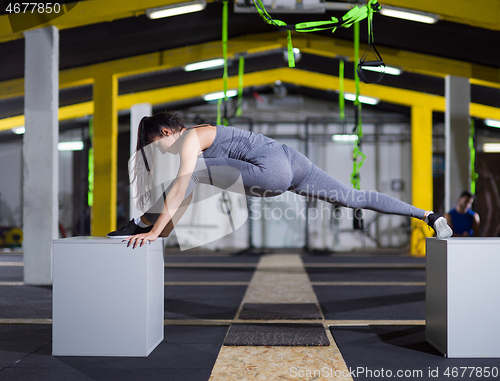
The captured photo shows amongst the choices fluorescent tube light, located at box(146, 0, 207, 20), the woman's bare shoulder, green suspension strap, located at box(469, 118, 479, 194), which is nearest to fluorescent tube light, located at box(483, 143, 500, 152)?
green suspension strap, located at box(469, 118, 479, 194)

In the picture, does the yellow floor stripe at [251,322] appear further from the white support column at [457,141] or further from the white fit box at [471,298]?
the white support column at [457,141]

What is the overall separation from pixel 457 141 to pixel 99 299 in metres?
6.31

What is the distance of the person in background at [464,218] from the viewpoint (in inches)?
239

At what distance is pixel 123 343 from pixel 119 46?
5.24 m

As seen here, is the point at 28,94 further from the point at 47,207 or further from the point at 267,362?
the point at 267,362

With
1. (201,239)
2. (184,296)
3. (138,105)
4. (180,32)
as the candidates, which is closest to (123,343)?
(184,296)

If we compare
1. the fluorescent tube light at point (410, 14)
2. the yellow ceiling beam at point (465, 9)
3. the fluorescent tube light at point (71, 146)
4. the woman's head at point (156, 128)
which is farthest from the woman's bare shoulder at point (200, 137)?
the fluorescent tube light at point (71, 146)

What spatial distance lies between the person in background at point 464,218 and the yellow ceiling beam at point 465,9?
7.37ft

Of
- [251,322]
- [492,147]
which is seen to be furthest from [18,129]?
[492,147]

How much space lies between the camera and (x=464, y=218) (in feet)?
20.2

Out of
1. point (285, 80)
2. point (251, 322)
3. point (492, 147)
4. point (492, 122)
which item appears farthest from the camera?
point (492, 147)

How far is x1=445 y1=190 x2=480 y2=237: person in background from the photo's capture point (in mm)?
6066

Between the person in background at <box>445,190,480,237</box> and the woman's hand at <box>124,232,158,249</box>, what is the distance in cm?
500

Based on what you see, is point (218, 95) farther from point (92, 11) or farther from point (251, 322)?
point (251, 322)
